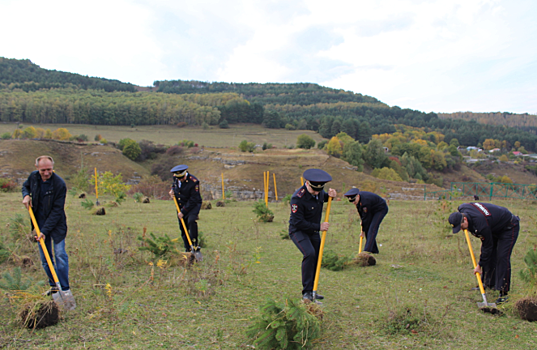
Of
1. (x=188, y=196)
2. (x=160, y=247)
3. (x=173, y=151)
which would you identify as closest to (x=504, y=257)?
(x=188, y=196)

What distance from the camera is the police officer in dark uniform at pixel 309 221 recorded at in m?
4.75

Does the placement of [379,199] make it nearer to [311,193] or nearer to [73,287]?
[311,193]

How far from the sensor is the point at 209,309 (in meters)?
4.81

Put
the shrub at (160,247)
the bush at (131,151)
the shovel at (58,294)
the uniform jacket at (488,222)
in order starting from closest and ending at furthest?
the shovel at (58,294), the uniform jacket at (488,222), the shrub at (160,247), the bush at (131,151)

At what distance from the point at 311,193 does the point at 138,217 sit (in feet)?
35.4

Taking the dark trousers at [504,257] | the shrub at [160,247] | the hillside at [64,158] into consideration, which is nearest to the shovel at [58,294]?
the shrub at [160,247]

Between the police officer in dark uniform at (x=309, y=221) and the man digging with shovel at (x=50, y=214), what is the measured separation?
332cm

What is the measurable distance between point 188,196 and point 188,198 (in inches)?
2.3

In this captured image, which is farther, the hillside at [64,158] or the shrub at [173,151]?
the shrub at [173,151]

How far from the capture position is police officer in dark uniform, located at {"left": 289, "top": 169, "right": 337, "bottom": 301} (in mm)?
4754

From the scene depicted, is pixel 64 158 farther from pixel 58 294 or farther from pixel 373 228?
pixel 373 228

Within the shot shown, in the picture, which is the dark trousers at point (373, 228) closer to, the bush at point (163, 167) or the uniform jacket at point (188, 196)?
the uniform jacket at point (188, 196)

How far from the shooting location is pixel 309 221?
16.5 ft

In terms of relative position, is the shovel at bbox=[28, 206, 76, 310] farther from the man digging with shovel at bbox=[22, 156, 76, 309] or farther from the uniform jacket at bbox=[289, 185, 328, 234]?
the uniform jacket at bbox=[289, 185, 328, 234]
